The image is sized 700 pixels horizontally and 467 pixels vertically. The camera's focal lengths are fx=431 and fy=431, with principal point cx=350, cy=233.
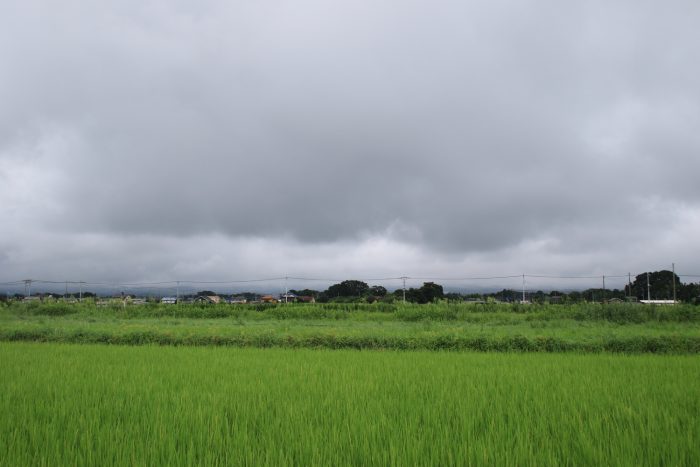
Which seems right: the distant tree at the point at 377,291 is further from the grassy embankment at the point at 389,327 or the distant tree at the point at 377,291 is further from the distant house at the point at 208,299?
the distant house at the point at 208,299

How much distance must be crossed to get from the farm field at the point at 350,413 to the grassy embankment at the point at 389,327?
2.85 m

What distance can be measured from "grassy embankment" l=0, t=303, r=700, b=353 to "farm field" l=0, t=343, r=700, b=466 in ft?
9.36

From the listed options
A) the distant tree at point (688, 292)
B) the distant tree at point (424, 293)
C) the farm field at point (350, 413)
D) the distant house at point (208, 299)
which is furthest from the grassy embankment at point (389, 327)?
the distant tree at point (688, 292)

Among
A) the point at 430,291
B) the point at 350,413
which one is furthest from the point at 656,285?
the point at 350,413

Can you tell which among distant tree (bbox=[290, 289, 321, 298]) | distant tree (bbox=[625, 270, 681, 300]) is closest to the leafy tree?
distant tree (bbox=[290, 289, 321, 298])

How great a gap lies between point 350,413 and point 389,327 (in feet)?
31.0

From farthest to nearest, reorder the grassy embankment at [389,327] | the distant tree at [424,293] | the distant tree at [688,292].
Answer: the distant tree at [424,293] < the distant tree at [688,292] < the grassy embankment at [389,327]

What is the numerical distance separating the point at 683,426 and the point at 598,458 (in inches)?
49.9

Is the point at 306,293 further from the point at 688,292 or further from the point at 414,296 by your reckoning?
the point at 688,292

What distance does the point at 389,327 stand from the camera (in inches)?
523

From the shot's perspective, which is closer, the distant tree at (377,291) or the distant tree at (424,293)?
the distant tree at (424,293)

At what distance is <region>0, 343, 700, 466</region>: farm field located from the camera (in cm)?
296

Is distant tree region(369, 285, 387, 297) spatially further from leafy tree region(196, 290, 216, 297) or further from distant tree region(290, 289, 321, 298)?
leafy tree region(196, 290, 216, 297)

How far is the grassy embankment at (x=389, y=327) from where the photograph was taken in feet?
32.4
